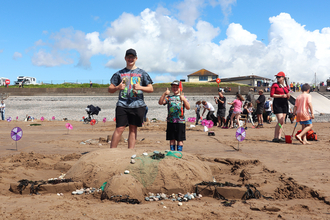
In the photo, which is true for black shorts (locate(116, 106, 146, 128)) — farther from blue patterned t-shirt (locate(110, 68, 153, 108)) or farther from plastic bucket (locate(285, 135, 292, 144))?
plastic bucket (locate(285, 135, 292, 144))

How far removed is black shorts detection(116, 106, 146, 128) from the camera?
5.02 m

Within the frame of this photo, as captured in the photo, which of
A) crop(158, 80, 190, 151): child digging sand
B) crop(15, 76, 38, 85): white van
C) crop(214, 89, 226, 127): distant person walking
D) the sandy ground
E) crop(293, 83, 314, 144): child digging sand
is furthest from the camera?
crop(15, 76, 38, 85): white van

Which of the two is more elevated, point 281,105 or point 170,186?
point 281,105

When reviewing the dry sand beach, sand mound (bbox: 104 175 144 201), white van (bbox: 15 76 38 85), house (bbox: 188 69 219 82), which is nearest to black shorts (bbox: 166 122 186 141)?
the dry sand beach

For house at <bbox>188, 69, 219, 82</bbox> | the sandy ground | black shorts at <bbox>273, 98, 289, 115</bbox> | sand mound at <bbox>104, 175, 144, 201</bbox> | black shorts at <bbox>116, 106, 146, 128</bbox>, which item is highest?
house at <bbox>188, 69, 219, 82</bbox>

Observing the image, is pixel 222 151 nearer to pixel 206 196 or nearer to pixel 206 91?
pixel 206 196

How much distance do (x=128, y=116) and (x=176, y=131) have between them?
1260 millimetres

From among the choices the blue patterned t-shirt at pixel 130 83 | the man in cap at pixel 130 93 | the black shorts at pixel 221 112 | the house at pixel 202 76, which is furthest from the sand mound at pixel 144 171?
the house at pixel 202 76

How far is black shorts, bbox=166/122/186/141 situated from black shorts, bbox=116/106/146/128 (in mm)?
1068

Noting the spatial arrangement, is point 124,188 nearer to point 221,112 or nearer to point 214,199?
point 214,199

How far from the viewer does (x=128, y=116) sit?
507 centimetres

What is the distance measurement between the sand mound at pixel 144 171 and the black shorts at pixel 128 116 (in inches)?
23.3

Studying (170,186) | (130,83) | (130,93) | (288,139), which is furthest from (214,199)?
(288,139)

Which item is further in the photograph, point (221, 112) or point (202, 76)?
point (202, 76)
